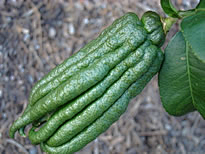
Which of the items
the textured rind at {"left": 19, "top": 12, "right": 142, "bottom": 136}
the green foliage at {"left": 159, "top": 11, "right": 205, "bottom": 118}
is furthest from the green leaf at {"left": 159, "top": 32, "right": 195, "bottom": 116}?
the textured rind at {"left": 19, "top": 12, "right": 142, "bottom": 136}

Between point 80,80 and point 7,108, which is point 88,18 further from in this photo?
point 80,80

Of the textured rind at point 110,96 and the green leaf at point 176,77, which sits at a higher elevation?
the textured rind at point 110,96

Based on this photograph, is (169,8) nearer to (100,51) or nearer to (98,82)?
(100,51)

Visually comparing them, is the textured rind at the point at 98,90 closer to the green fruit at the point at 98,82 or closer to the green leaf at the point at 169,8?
the green fruit at the point at 98,82

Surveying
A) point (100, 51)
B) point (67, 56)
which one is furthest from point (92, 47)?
point (67, 56)

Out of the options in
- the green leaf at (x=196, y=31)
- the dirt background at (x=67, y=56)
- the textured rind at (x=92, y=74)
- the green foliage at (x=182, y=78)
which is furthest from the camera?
the dirt background at (x=67, y=56)

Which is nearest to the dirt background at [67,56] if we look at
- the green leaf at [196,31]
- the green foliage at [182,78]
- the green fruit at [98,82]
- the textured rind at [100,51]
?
the green foliage at [182,78]
